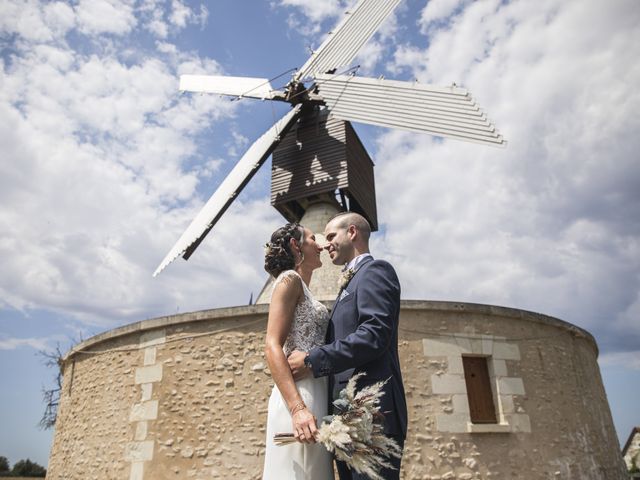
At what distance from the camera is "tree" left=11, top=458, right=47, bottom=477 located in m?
24.6

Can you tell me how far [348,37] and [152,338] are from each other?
9.51m

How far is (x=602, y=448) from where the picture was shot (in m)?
7.54

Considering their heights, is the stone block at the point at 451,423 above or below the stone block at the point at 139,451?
above

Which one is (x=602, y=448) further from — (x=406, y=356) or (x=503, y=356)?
(x=406, y=356)

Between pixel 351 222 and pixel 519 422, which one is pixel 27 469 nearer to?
pixel 519 422

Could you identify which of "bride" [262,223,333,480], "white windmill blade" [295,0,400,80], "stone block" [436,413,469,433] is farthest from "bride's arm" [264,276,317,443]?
"white windmill blade" [295,0,400,80]

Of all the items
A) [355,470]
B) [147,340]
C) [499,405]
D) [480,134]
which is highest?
[480,134]

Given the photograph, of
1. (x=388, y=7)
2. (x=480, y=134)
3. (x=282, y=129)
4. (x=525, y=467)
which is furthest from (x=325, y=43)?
Answer: (x=525, y=467)

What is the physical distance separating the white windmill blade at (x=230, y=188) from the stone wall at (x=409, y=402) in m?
4.42

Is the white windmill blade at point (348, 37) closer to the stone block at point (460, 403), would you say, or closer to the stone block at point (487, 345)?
the stone block at point (487, 345)

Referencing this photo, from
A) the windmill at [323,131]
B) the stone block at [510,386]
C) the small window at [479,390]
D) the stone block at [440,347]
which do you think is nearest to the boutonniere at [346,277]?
the stone block at [440,347]

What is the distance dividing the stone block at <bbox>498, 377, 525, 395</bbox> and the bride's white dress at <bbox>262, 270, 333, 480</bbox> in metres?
5.47

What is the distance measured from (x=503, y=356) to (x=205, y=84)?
1173cm

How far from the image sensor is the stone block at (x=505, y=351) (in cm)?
702
